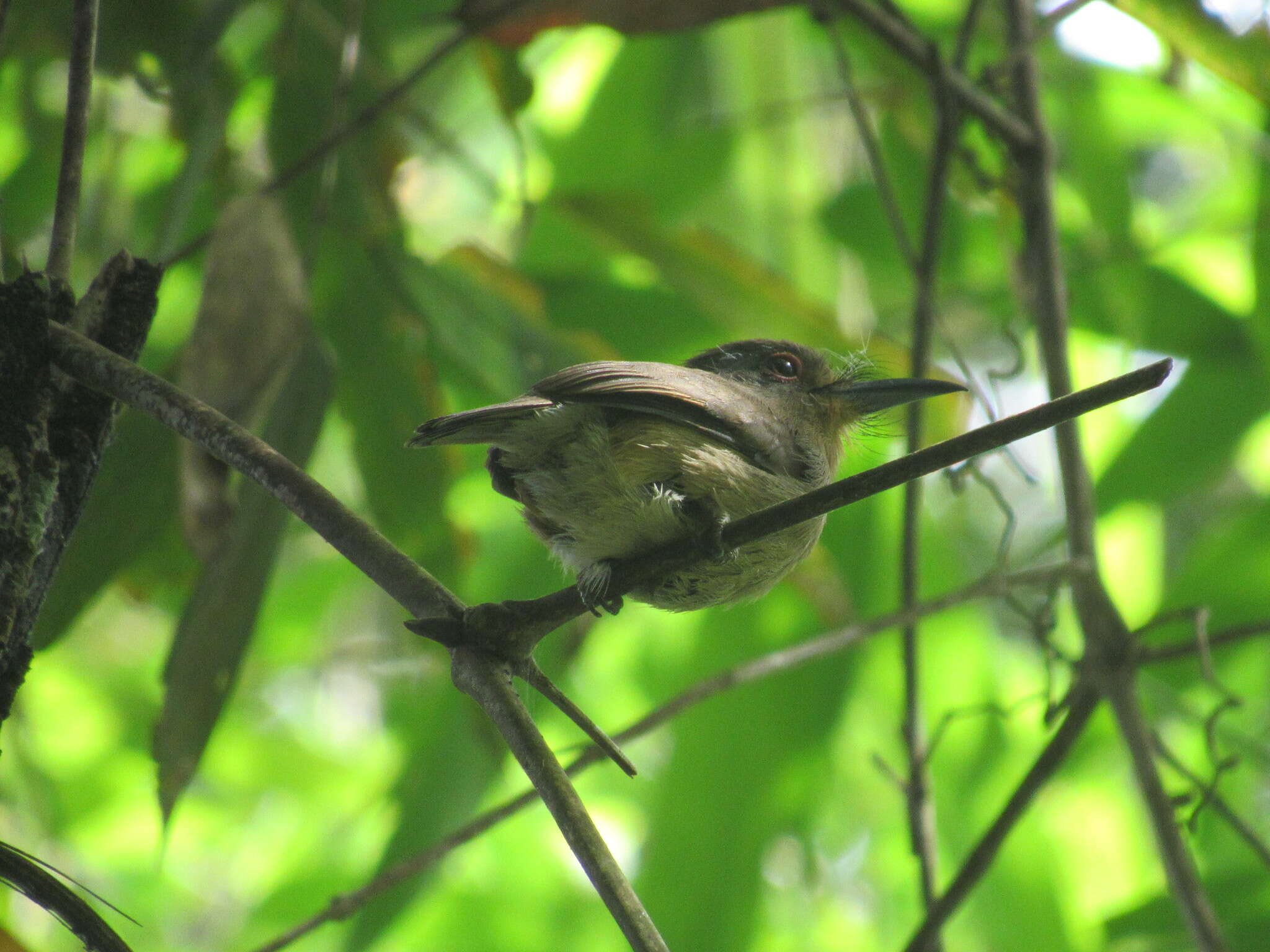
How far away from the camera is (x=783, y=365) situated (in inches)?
90.6

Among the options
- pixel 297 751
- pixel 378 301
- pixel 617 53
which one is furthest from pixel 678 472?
pixel 297 751

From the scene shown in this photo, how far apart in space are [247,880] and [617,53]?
11.4ft

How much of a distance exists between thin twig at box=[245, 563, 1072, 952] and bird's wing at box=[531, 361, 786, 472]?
403mm

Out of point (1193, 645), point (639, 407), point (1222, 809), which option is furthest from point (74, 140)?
point (1222, 809)

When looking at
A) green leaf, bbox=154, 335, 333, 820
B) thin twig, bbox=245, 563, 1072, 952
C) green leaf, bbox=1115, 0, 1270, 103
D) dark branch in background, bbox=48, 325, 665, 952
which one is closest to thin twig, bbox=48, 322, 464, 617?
dark branch in background, bbox=48, 325, 665, 952

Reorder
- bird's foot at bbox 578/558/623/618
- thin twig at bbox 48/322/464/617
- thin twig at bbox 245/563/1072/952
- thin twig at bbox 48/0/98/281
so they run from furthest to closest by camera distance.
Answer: thin twig at bbox 245/563/1072/952 < bird's foot at bbox 578/558/623/618 < thin twig at bbox 48/0/98/281 < thin twig at bbox 48/322/464/617

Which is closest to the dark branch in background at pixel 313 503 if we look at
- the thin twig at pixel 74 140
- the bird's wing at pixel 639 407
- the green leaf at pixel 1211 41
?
the thin twig at pixel 74 140

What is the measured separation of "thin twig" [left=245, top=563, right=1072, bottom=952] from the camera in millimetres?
1909

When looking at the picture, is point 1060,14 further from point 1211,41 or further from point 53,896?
point 53,896

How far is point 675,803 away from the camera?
314cm

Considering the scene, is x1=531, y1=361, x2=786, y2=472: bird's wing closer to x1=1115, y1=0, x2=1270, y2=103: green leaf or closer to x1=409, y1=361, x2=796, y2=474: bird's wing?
x1=409, y1=361, x2=796, y2=474: bird's wing

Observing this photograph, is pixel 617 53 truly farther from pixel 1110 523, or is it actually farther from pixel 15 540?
pixel 15 540

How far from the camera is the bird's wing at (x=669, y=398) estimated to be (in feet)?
5.77

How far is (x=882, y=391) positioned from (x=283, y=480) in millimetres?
1107
